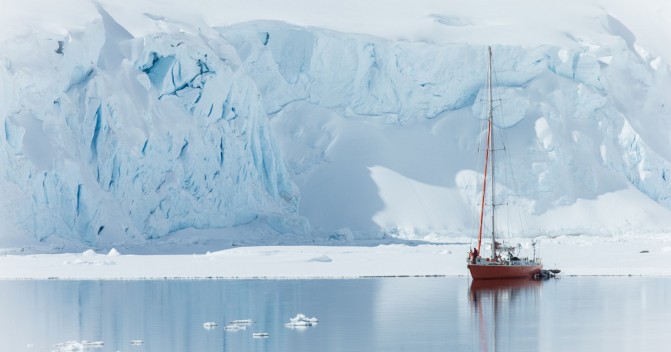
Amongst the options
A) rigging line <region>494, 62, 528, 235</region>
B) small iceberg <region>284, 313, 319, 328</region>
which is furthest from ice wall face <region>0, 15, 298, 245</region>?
small iceberg <region>284, 313, 319, 328</region>

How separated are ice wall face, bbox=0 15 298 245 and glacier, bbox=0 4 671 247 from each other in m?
0.08

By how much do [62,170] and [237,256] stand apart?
576cm

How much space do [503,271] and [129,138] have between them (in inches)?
549

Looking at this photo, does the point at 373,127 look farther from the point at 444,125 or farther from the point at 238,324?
the point at 238,324

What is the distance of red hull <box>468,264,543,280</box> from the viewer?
2877cm

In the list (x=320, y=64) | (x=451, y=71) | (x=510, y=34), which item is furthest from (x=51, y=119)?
(x=510, y=34)

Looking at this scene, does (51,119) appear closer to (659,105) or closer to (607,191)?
(607,191)

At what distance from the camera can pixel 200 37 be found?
143 feet

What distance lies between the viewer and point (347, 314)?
2102cm

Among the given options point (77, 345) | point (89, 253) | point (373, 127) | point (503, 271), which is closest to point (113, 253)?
point (89, 253)

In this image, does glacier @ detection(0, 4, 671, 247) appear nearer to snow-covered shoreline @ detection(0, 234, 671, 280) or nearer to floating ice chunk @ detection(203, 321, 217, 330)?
snow-covered shoreline @ detection(0, 234, 671, 280)

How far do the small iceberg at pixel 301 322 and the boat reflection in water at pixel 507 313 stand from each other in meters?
2.68

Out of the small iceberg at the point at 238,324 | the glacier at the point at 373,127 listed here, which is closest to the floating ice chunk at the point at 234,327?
the small iceberg at the point at 238,324

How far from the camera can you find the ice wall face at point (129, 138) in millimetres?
35281
